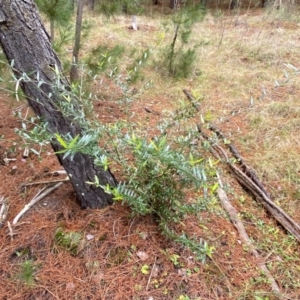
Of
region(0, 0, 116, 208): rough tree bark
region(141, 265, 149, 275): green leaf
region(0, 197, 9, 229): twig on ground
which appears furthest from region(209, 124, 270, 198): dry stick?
region(0, 197, 9, 229): twig on ground

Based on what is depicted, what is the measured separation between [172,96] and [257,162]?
1.75m

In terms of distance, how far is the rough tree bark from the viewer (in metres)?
1.31

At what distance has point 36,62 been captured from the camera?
1.39 meters

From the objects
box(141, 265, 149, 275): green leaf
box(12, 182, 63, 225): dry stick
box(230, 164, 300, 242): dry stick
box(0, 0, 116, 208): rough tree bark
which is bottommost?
box(230, 164, 300, 242): dry stick

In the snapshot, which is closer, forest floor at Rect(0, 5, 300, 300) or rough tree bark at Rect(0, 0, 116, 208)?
rough tree bark at Rect(0, 0, 116, 208)

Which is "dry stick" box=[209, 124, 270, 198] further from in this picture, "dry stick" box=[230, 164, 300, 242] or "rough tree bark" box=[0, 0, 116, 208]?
"rough tree bark" box=[0, 0, 116, 208]

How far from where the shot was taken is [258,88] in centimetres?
405

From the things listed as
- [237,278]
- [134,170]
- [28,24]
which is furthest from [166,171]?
[28,24]

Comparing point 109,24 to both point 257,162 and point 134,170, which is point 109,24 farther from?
point 134,170

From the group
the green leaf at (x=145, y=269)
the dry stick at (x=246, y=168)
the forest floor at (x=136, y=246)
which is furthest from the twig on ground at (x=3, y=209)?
the dry stick at (x=246, y=168)

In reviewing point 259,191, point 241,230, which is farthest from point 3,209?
point 259,191

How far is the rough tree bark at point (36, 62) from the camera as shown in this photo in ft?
4.31

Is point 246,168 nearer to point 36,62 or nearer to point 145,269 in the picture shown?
point 145,269

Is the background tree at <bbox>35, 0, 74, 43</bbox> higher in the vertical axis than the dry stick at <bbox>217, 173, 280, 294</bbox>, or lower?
higher
